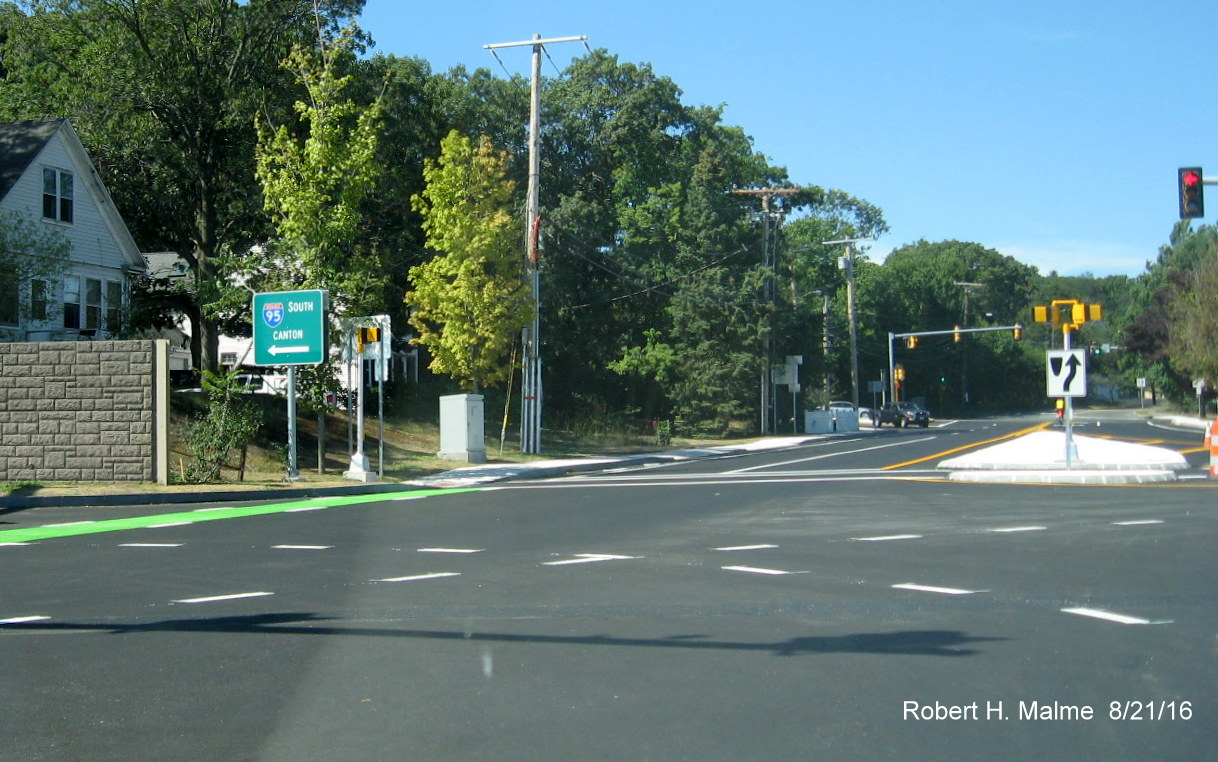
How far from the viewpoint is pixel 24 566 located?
1202cm

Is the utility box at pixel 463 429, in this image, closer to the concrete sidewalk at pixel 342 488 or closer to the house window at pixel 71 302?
the concrete sidewalk at pixel 342 488

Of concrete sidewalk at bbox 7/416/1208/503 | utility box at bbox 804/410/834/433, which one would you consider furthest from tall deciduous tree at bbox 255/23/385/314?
utility box at bbox 804/410/834/433

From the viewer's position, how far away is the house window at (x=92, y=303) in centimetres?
3484

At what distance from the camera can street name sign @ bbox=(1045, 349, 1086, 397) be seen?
73.7 feet

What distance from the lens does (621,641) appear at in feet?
25.8

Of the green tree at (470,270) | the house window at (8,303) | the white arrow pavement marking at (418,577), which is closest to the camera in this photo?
the white arrow pavement marking at (418,577)

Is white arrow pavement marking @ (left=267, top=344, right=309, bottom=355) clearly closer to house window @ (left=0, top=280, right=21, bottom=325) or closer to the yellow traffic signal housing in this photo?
the yellow traffic signal housing

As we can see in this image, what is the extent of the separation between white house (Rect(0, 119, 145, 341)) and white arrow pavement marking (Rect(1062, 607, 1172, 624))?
27586 millimetres

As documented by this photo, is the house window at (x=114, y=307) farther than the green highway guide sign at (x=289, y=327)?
Yes

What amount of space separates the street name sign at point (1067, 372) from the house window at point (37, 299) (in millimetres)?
23726

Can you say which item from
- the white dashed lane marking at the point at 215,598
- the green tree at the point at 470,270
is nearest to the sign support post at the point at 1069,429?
the white dashed lane marking at the point at 215,598

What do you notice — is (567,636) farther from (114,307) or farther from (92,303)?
(92,303)

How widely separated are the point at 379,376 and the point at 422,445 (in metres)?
11.3

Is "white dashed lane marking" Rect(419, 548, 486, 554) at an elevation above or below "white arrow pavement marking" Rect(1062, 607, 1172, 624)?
below
